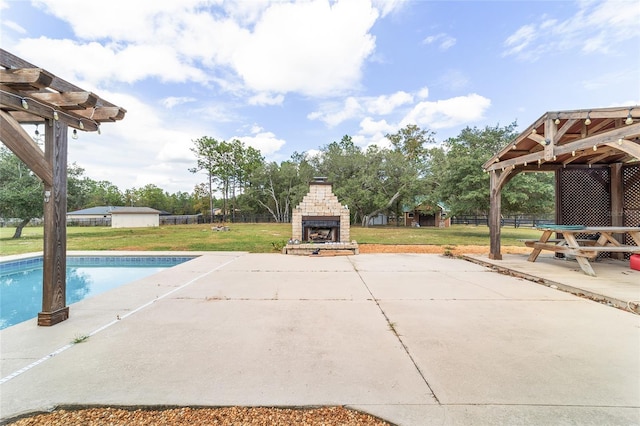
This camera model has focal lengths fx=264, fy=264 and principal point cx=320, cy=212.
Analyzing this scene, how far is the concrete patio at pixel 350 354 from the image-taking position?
1.76 m

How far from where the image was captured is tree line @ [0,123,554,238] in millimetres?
13805

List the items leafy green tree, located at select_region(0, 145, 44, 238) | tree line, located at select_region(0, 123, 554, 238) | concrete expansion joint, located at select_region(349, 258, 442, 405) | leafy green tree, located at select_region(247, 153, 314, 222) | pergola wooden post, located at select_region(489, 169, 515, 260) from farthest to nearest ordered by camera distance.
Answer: leafy green tree, located at select_region(247, 153, 314, 222) < tree line, located at select_region(0, 123, 554, 238) < leafy green tree, located at select_region(0, 145, 44, 238) < pergola wooden post, located at select_region(489, 169, 515, 260) < concrete expansion joint, located at select_region(349, 258, 442, 405)

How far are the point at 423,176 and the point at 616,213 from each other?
15045 mm

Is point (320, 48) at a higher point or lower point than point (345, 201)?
higher

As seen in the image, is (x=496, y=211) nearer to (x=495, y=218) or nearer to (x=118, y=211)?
(x=495, y=218)

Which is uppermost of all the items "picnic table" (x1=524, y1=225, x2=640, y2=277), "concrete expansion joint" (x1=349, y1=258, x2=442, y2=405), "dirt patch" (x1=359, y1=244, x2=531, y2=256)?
"picnic table" (x1=524, y1=225, x2=640, y2=277)

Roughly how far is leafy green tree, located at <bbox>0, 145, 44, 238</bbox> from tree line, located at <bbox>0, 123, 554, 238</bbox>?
0.04 meters

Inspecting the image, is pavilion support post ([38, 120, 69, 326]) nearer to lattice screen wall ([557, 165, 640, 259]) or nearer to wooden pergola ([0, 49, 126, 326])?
wooden pergola ([0, 49, 126, 326])

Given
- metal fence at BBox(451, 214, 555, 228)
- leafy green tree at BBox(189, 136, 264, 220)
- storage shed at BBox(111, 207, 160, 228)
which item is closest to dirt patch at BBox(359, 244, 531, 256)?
metal fence at BBox(451, 214, 555, 228)

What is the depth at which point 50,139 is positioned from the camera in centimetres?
308

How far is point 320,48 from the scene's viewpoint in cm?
948

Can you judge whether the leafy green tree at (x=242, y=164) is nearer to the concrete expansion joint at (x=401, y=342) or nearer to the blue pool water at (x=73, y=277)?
the blue pool water at (x=73, y=277)

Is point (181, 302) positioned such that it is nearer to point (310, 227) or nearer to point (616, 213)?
point (310, 227)

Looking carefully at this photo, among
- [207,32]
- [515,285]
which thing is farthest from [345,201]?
[515,285]
